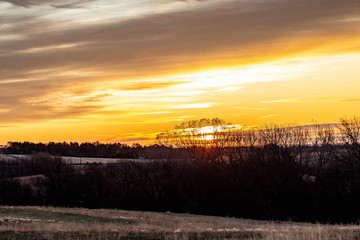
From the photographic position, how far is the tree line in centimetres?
6625

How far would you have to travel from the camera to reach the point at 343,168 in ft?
228

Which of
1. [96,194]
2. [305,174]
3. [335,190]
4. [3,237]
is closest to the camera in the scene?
[3,237]

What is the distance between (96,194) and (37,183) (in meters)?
12.8

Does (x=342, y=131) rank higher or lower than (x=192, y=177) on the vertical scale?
higher

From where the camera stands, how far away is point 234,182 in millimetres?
73062

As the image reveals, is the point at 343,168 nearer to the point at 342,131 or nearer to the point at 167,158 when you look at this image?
the point at 342,131

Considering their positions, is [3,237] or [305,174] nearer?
[3,237]

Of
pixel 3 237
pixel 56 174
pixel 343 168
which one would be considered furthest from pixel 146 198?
pixel 3 237

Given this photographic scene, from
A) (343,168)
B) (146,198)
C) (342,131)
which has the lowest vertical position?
(146,198)

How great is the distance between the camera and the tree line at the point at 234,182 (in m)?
66.2

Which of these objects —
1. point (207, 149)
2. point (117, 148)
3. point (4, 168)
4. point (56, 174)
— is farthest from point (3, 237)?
point (117, 148)

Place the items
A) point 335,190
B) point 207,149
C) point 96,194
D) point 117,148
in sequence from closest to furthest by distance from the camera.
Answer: point 335,190, point 96,194, point 207,149, point 117,148

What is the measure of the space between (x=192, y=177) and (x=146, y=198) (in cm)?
851

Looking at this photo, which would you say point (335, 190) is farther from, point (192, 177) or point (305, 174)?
point (192, 177)
